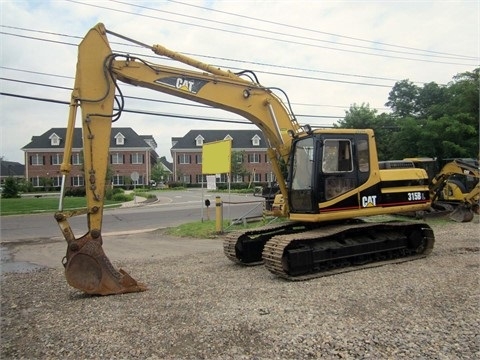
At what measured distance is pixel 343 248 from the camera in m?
8.34

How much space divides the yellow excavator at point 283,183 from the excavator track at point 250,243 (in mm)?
20

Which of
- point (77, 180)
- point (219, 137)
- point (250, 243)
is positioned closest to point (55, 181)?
point (77, 180)

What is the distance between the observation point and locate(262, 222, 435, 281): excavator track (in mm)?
7746

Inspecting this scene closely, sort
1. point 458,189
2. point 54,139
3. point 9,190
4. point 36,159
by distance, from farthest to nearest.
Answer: point 54,139 < point 36,159 < point 9,190 < point 458,189

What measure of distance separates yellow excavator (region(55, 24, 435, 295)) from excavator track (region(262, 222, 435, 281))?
0.07 ft

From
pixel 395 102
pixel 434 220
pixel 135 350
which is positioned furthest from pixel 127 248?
pixel 395 102

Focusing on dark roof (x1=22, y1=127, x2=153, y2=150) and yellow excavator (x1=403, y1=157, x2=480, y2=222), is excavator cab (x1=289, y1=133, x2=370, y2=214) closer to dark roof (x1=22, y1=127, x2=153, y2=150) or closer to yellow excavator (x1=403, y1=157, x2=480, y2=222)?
yellow excavator (x1=403, y1=157, x2=480, y2=222)

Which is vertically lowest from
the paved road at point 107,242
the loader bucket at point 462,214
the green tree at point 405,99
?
the paved road at point 107,242

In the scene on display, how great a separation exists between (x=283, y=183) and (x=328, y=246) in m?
1.89

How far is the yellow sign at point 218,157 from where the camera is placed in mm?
15984

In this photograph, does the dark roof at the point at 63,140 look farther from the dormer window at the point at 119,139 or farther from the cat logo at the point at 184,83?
the cat logo at the point at 184,83


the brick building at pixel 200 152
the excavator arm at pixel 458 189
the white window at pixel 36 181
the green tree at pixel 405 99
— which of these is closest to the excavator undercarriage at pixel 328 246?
the excavator arm at pixel 458 189

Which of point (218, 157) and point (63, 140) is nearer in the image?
point (218, 157)

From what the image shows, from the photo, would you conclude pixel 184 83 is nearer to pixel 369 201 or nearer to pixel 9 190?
pixel 369 201
